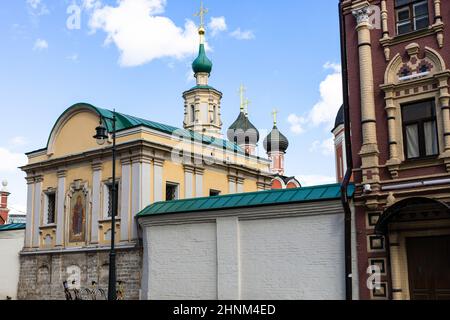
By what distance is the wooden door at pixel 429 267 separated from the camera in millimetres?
13734

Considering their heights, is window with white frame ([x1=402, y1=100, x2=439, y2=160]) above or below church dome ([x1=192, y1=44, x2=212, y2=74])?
below

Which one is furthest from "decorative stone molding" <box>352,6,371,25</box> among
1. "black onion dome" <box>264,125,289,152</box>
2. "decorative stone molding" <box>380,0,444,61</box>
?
"black onion dome" <box>264,125,289,152</box>

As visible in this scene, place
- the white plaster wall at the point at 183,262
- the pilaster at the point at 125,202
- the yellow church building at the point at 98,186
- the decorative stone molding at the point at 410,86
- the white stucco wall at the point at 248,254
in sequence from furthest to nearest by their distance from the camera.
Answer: the yellow church building at the point at 98,186
the pilaster at the point at 125,202
the white plaster wall at the point at 183,262
the white stucco wall at the point at 248,254
the decorative stone molding at the point at 410,86

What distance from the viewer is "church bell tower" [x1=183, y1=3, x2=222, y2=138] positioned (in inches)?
1737

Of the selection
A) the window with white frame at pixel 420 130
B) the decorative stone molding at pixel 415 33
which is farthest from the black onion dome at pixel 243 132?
the window with white frame at pixel 420 130

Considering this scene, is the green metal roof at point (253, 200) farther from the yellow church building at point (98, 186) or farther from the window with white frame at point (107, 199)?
the window with white frame at point (107, 199)

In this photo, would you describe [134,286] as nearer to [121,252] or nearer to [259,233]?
[121,252]

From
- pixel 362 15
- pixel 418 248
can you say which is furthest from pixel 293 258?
pixel 362 15

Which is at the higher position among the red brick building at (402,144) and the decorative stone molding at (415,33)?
the decorative stone molding at (415,33)

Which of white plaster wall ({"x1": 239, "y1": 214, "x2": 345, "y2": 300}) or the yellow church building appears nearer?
white plaster wall ({"x1": 239, "y1": 214, "x2": 345, "y2": 300})

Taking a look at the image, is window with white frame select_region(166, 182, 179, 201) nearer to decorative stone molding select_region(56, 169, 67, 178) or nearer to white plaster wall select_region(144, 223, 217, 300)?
white plaster wall select_region(144, 223, 217, 300)

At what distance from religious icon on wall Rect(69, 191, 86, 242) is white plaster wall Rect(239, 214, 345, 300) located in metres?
9.48

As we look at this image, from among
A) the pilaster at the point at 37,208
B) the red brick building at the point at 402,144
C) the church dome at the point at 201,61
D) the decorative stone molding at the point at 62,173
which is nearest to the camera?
the red brick building at the point at 402,144

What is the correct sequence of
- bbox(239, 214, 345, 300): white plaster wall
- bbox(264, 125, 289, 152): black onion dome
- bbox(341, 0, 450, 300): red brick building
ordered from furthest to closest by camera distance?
bbox(264, 125, 289, 152): black onion dome → bbox(239, 214, 345, 300): white plaster wall → bbox(341, 0, 450, 300): red brick building
